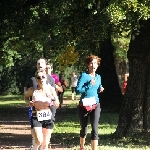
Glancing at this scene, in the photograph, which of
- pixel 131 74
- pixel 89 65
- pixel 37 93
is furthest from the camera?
pixel 131 74

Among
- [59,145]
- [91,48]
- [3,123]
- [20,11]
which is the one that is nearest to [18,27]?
[20,11]

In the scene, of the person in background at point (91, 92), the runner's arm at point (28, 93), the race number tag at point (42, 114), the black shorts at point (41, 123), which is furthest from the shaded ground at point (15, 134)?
the race number tag at point (42, 114)

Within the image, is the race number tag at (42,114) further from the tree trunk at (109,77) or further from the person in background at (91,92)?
the tree trunk at (109,77)

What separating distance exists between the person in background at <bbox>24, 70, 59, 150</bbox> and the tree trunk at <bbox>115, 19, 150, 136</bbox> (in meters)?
5.10

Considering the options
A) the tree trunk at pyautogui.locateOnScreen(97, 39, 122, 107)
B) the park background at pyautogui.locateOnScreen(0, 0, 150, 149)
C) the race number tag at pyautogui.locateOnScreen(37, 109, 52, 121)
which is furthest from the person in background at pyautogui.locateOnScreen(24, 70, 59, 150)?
the tree trunk at pyautogui.locateOnScreen(97, 39, 122, 107)

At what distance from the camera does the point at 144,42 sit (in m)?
14.7

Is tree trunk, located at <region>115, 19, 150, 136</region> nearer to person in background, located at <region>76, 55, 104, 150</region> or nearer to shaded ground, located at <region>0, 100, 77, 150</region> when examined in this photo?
shaded ground, located at <region>0, 100, 77, 150</region>

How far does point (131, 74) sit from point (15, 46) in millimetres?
24673

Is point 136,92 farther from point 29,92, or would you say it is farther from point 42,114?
point 42,114

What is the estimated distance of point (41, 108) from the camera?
33.0ft

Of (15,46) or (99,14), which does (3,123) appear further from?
(15,46)

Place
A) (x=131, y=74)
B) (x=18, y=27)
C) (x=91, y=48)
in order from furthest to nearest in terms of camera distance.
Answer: (x=18, y=27)
(x=91, y=48)
(x=131, y=74)

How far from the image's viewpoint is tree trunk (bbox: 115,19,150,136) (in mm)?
14836

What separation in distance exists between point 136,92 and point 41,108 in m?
5.43
